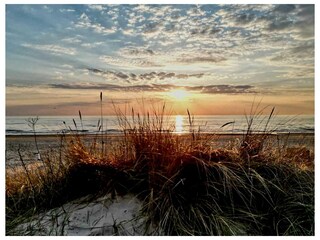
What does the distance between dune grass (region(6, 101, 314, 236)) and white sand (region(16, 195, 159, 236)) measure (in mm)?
117

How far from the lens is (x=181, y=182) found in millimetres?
4168

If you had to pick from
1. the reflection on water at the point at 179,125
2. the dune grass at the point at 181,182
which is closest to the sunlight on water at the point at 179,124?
the reflection on water at the point at 179,125

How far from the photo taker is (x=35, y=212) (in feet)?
14.3

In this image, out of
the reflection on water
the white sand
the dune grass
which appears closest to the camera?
the white sand

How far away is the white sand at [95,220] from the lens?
3.83 m

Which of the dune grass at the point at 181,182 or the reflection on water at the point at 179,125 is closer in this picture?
the dune grass at the point at 181,182

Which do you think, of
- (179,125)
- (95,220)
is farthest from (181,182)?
(179,125)

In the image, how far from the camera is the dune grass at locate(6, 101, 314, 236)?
3.94 m

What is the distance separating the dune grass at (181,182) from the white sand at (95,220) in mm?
117

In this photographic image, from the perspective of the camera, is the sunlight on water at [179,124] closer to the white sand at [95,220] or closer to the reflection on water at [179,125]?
the reflection on water at [179,125]

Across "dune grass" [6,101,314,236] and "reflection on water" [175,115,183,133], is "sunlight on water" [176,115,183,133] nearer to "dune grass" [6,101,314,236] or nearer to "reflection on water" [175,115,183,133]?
"reflection on water" [175,115,183,133]

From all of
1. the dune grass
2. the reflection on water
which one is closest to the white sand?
the dune grass

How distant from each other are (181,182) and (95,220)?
3.45ft
